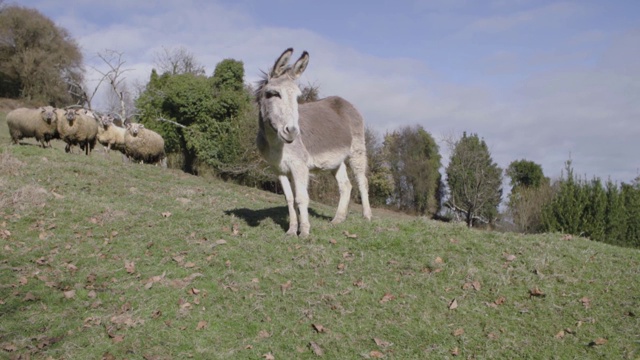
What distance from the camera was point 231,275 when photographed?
835 centimetres

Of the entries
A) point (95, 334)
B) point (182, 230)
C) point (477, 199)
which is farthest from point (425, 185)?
point (95, 334)

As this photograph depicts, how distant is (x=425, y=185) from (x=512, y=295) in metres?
40.8

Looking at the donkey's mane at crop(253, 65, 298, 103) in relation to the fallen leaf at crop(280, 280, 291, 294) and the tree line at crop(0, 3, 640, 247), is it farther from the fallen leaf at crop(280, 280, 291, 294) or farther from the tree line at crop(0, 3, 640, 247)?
the tree line at crop(0, 3, 640, 247)

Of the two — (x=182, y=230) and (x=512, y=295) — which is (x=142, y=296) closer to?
(x=182, y=230)

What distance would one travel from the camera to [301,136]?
33.2ft

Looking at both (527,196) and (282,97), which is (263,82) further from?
(527,196)

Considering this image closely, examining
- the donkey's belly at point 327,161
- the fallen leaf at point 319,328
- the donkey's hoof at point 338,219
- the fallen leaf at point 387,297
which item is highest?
the donkey's belly at point 327,161

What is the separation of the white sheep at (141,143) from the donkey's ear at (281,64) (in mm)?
18431

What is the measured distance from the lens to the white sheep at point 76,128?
76.3 feet

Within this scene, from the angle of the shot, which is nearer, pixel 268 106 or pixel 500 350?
pixel 500 350

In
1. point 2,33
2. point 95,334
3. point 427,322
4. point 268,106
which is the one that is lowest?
point 95,334

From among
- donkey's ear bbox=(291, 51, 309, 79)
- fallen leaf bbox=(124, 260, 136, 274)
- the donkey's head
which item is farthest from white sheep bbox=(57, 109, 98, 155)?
donkey's ear bbox=(291, 51, 309, 79)

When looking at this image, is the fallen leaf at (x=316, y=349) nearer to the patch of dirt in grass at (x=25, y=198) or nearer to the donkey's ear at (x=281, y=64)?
the donkey's ear at (x=281, y=64)

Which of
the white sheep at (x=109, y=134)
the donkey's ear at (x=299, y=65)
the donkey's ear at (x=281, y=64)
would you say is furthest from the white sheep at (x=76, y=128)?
the donkey's ear at (x=299, y=65)
